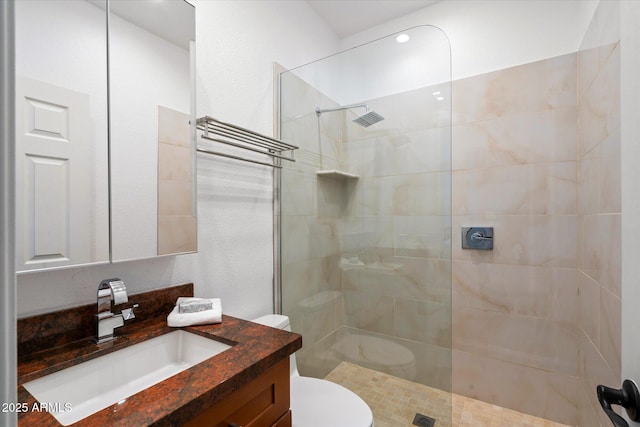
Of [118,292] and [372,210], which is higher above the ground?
[372,210]

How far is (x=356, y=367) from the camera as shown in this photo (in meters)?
1.72

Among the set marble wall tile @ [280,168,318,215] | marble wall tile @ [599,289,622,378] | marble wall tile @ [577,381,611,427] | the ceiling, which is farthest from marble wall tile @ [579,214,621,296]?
the ceiling

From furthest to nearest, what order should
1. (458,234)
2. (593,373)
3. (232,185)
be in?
(458,234) → (232,185) → (593,373)

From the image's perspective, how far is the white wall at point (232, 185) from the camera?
4.01 ft

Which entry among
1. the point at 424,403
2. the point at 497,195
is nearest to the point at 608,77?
the point at 497,195

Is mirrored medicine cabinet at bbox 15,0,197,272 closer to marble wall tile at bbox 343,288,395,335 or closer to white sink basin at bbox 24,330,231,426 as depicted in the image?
white sink basin at bbox 24,330,231,426

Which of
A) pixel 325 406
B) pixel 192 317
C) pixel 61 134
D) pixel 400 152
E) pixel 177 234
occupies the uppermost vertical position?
pixel 400 152

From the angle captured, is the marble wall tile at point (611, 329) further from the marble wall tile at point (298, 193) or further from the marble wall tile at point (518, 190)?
the marble wall tile at point (298, 193)

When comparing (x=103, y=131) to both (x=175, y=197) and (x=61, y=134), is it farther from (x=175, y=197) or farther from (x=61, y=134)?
(x=175, y=197)

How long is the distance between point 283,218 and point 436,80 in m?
1.12

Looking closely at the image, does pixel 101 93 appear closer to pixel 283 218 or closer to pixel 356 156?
pixel 283 218

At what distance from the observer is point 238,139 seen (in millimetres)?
1398

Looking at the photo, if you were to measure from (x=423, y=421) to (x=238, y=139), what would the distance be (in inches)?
66.7

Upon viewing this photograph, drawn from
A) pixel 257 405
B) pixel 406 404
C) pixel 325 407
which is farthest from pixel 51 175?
pixel 406 404
